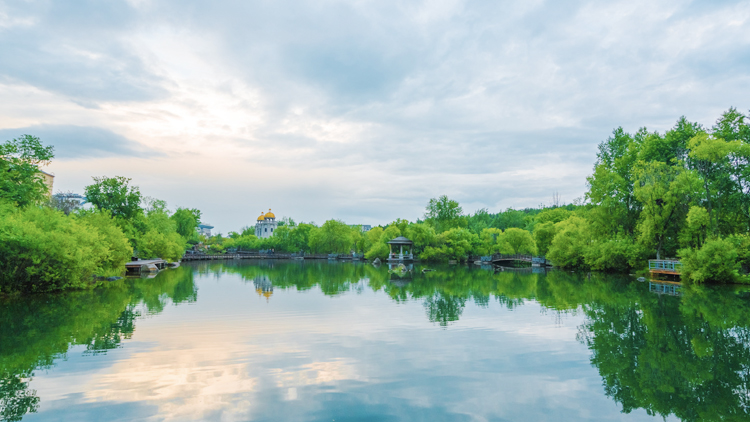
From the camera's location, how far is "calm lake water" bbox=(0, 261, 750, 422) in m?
7.50

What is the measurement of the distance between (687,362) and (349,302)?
44.4 feet

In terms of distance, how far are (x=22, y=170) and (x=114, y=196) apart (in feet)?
65.6

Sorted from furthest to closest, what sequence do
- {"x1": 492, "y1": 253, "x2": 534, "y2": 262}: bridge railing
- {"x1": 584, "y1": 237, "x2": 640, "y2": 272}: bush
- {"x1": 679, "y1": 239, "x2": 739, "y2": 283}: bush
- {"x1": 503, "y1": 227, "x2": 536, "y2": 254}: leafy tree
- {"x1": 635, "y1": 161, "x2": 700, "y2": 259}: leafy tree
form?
{"x1": 503, "y1": 227, "x2": 536, "y2": 254}: leafy tree, {"x1": 492, "y1": 253, "x2": 534, "y2": 262}: bridge railing, {"x1": 584, "y1": 237, "x2": 640, "y2": 272}: bush, {"x1": 635, "y1": 161, "x2": 700, "y2": 259}: leafy tree, {"x1": 679, "y1": 239, "x2": 739, "y2": 283}: bush

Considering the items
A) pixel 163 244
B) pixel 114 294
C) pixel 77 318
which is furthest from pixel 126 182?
pixel 77 318

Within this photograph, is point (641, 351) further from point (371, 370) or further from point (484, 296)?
point (484, 296)

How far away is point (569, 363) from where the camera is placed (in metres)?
10.3

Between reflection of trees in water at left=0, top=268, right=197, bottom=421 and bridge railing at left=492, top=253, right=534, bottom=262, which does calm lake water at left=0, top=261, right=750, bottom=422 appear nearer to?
reflection of trees in water at left=0, top=268, right=197, bottom=421

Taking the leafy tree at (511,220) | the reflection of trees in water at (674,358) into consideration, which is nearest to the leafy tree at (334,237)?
the leafy tree at (511,220)

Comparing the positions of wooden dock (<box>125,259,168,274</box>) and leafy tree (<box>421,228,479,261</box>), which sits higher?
leafy tree (<box>421,228,479,261</box>)

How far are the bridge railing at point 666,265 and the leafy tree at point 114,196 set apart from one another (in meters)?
47.9

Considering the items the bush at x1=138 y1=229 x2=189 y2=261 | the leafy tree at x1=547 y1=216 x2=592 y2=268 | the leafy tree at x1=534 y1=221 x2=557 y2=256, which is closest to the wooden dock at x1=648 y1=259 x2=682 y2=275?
the leafy tree at x1=547 y1=216 x2=592 y2=268

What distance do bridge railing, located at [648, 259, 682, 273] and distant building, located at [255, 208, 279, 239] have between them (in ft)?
429

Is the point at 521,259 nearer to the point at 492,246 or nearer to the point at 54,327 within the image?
the point at 492,246

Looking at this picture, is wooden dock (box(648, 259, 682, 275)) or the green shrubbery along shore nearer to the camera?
the green shrubbery along shore
